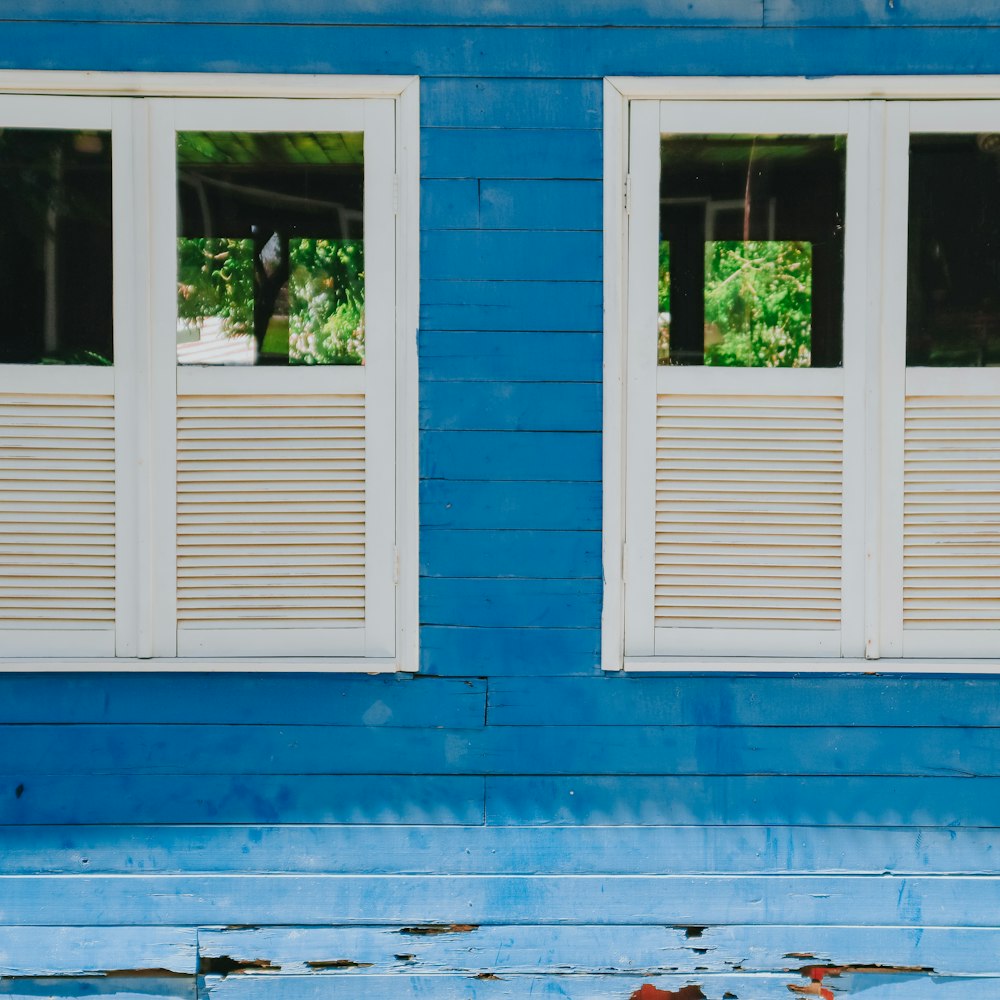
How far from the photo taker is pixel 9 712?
3160 millimetres

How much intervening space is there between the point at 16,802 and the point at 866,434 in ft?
8.29

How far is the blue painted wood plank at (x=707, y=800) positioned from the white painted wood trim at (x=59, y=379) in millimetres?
1509

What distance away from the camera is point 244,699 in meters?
3.17

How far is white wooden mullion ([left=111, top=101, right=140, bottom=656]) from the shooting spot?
3.12m

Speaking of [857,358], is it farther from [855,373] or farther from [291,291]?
[291,291]

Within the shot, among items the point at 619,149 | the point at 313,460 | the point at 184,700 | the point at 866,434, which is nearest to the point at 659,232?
the point at 619,149

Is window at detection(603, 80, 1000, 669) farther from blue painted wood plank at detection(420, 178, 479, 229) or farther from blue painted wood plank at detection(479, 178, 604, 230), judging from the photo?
blue painted wood plank at detection(420, 178, 479, 229)

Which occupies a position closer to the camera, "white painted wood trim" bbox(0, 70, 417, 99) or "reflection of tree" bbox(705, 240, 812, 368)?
"white painted wood trim" bbox(0, 70, 417, 99)

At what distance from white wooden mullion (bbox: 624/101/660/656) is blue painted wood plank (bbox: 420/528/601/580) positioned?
4.9 inches

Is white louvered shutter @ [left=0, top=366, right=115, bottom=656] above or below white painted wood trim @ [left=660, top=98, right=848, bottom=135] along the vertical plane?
below

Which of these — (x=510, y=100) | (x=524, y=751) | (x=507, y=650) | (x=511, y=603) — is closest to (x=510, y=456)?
(x=511, y=603)

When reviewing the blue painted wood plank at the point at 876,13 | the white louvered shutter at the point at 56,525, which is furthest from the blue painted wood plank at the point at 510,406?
the blue painted wood plank at the point at 876,13

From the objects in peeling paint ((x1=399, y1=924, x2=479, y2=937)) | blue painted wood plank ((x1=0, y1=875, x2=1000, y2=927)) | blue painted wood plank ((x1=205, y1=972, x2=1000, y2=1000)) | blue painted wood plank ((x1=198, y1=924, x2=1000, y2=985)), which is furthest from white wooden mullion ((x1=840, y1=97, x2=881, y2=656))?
peeling paint ((x1=399, y1=924, x2=479, y2=937))

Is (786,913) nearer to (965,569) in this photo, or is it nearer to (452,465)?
(965,569)
